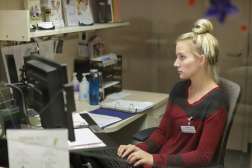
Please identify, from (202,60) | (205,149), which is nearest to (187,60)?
(202,60)

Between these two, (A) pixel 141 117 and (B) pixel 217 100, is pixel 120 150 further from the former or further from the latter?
(A) pixel 141 117

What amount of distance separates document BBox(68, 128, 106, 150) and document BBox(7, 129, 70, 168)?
31cm

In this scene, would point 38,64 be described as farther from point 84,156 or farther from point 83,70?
point 83,70

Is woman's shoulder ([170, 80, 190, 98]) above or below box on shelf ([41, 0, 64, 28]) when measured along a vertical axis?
below

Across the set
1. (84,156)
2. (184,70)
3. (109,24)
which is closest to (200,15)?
(109,24)

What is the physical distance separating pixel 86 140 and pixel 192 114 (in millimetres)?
561

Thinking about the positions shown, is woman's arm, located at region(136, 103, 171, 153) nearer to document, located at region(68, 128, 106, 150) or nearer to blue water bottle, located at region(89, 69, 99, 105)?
document, located at region(68, 128, 106, 150)

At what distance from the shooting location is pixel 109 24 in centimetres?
308

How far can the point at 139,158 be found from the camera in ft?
5.91

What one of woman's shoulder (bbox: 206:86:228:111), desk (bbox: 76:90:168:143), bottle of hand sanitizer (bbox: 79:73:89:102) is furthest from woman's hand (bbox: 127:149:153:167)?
bottle of hand sanitizer (bbox: 79:73:89:102)

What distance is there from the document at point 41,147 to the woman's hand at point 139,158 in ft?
1.91

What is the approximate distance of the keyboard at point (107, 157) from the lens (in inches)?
65.1

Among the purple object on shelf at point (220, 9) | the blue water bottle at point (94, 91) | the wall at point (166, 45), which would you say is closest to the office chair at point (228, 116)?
the blue water bottle at point (94, 91)

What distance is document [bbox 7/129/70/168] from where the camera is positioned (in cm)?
124
